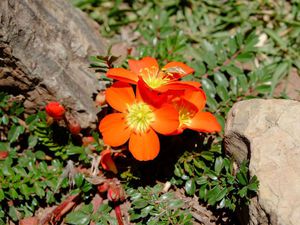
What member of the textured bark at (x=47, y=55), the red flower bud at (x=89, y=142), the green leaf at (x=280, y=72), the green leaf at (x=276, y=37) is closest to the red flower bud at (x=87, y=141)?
the red flower bud at (x=89, y=142)

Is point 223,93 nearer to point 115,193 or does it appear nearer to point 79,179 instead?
point 115,193

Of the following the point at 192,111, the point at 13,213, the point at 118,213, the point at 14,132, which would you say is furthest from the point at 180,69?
the point at 13,213

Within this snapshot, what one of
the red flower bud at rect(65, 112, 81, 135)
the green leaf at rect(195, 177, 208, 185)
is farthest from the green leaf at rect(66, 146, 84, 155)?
the green leaf at rect(195, 177, 208, 185)

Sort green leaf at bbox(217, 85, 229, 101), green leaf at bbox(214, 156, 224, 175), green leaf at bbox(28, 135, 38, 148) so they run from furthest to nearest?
green leaf at bbox(217, 85, 229, 101), green leaf at bbox(28, 135, 38, 148), green leaf at bbox(214, 156, 224, 175)

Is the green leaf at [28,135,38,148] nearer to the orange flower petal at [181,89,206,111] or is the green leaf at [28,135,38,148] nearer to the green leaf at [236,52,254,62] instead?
the orange flower petal at [181,89,206,111]

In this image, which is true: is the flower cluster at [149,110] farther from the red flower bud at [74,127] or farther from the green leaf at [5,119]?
the green leaf at [5,119]
